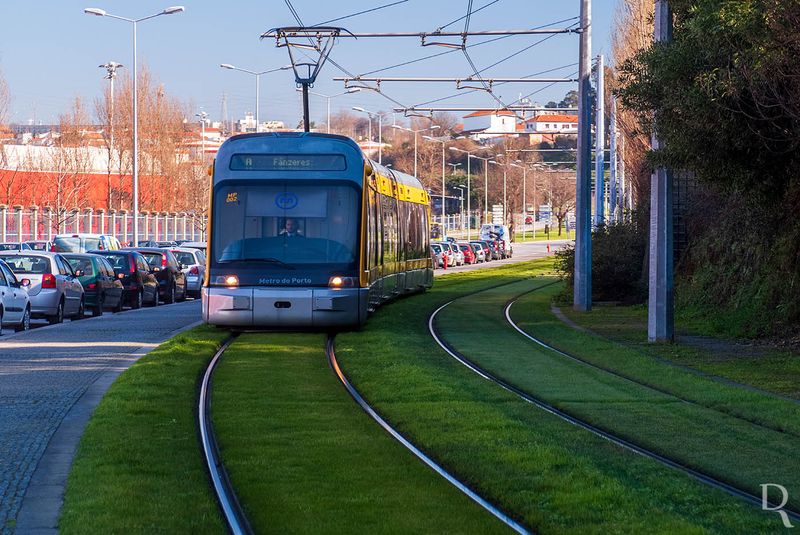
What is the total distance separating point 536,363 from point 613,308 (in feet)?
50.7

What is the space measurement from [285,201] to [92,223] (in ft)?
163

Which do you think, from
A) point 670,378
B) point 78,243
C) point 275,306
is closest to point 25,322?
point 275,306

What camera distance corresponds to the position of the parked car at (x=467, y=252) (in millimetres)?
86500

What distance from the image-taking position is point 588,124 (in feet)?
103

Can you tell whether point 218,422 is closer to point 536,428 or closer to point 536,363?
point 536,428

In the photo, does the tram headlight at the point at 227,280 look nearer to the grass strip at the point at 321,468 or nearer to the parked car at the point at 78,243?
the grass strip at the point at 321,468

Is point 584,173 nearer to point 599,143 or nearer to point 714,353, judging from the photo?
point 714,353

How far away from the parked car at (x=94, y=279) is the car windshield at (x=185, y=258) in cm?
1025

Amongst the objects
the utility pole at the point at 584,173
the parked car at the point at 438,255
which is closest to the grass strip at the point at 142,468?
the utility pole at the point at 584,173

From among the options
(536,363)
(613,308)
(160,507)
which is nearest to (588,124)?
(613,308)

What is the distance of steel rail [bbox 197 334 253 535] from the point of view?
26.0 feet

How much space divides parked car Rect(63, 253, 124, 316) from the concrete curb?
16537 mm

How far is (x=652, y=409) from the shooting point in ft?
44.7

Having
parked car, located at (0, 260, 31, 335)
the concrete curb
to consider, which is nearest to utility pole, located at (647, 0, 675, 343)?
the concrete curb
